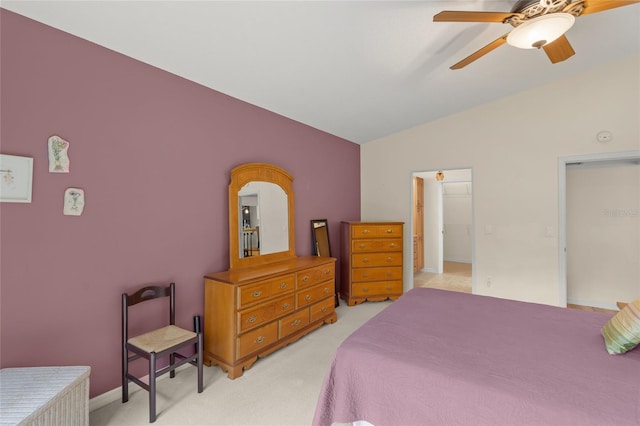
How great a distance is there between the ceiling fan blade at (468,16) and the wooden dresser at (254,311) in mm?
2316

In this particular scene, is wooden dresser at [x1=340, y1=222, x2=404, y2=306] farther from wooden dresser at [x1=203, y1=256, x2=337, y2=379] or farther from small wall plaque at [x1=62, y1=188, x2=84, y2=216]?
small wall plaque at [x1=62, y1=188, x2=84, y2=216]

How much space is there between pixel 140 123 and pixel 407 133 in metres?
3.78

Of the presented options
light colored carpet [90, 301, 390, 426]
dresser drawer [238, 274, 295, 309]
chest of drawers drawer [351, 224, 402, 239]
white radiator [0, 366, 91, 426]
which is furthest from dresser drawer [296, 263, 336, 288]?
white radiator [0, 366, 91, 426]

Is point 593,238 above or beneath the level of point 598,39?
beneath

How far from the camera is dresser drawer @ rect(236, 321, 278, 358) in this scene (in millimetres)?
2539

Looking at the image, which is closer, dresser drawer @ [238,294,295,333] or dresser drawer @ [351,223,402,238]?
dresser drawer @ [238,294,295,333]

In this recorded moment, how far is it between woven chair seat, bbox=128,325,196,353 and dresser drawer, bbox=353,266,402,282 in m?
2.61

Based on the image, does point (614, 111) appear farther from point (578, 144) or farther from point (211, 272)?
point (211, 272)

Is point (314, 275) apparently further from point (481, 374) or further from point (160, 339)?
point (481, 374)

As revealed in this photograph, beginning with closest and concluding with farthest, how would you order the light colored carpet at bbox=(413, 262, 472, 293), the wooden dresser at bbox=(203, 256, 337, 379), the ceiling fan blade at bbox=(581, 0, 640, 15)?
the ceiling fan blade at bbox=(581, 0, 640, 15) → the wooden dresser at bbox=(203, 256, 337, 379) → the light colored carpet at bbox=(413, 262, 472, 293)

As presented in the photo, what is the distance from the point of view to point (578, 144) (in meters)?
3.61

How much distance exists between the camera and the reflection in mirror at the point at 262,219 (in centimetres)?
311

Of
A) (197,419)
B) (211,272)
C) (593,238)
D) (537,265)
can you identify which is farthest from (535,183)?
(197,419)

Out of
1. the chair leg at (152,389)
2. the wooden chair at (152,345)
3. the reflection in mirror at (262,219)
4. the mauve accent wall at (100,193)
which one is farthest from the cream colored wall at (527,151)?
the chair leg at (152,389)
